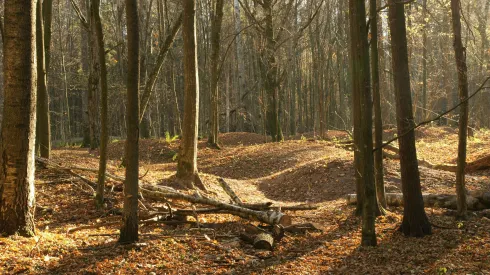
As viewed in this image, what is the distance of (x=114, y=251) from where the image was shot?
6.61 m

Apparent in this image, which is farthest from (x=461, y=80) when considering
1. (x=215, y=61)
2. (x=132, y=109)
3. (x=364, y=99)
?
(x=215, y=61)

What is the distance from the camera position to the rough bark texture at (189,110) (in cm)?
1208

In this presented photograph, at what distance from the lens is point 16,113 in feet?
20.9

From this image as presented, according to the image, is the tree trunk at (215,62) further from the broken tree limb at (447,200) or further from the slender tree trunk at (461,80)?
the slender tree trunk at (461,80)

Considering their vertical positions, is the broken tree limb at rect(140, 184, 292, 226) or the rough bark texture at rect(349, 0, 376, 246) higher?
the rough bark texture at rect(349, 0, 376, 246)

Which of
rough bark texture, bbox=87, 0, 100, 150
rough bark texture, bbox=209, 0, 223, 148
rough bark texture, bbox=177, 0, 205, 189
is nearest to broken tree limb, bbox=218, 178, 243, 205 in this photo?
rough bark texture, bbox=177, 0, 205, 189

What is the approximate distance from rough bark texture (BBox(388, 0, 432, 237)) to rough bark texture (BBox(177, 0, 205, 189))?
5567mm

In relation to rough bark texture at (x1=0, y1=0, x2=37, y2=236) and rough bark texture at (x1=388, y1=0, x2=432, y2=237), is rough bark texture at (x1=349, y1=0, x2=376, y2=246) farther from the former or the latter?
rough bark texture at (x1=0, y1=0, x2=37, y2=236)

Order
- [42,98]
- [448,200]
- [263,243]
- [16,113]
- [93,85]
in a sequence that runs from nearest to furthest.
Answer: [16,113]
[263,243]
[448,200]
[42,98]
[93,85]

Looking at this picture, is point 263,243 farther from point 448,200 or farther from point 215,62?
point 215,62

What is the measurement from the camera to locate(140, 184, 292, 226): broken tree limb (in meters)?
8.55

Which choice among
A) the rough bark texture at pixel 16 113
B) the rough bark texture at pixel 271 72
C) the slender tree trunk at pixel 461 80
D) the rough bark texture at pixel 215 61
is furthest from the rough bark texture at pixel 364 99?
the rough bark texture at pixel 271 72

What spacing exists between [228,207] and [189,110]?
12.6 feet

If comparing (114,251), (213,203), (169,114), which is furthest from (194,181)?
(169,114)
